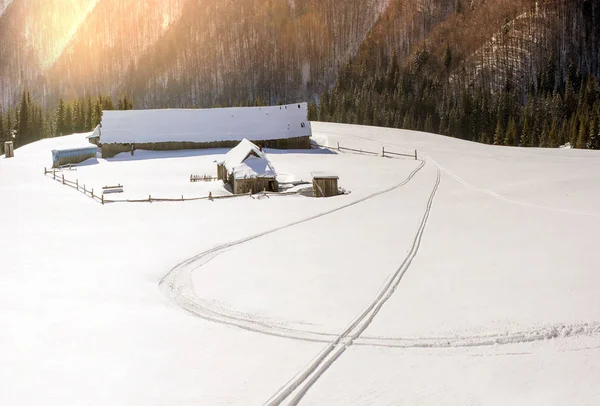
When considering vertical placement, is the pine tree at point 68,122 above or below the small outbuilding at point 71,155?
above

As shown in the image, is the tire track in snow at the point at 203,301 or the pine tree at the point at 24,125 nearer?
the tire track in snow at the point at 203,301

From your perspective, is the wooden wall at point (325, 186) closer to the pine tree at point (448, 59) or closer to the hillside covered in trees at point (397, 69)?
the hillside covered in trees at point (397, 69)

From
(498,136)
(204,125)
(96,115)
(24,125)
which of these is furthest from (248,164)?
(24,125)

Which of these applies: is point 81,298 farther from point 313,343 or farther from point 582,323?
point 582,323

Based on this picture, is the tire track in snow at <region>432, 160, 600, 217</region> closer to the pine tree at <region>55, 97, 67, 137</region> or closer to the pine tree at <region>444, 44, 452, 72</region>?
the pine tree at <region>55, 97, 67, 137</region>

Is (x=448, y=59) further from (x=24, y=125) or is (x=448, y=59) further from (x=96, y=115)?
(x=24, y=125)

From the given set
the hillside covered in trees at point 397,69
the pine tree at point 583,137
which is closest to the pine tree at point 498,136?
the hillside covered in trees at point 397,69

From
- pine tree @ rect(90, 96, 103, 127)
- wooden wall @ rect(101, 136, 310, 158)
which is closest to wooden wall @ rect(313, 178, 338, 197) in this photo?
wooden wall @ rect(101, 136, 310, 158)

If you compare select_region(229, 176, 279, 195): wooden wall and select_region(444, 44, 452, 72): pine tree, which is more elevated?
select_region(444, 44, 452, 72): pine tree
